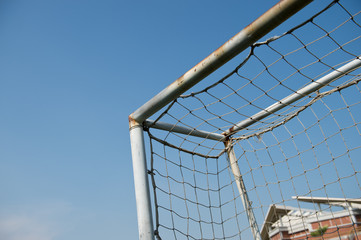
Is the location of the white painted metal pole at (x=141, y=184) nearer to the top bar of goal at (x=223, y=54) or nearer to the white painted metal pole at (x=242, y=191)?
the top bar of goal at (x=223, y=54)

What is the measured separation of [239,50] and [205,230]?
1.51 meters

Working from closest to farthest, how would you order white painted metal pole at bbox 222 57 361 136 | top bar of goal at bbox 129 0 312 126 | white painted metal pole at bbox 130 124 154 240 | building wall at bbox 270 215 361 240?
top bar of goal at bbox 129 0 312 126 < white painted metal pole at bbox 130 124 154 240 < white painted metal pole at bbox 222 57 361 136 < building wall at bbox 270 215 361 240

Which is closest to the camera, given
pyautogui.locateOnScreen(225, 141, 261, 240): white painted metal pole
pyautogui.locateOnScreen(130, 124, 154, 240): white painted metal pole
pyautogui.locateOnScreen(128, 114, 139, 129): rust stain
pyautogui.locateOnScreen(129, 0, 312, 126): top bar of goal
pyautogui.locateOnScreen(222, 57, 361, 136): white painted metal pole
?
pyautogui.locateOnScreen(129, 0, 312, 126): top bar of goal

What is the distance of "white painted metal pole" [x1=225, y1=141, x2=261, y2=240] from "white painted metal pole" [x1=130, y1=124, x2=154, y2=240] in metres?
1.07

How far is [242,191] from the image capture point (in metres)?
2.44

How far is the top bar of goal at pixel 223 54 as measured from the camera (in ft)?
4.05

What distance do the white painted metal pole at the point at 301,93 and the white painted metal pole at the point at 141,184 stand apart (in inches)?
41.1

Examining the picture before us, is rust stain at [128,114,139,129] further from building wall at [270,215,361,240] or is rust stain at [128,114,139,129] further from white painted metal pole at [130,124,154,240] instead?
building wall at [270,215,361,240]

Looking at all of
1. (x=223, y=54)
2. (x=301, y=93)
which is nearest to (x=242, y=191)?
(x=301, y=93)

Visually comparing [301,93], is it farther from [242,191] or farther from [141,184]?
[141,184]

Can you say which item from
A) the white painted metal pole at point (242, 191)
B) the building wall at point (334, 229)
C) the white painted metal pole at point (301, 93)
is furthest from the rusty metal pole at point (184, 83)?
the building wall at point (334, 229)

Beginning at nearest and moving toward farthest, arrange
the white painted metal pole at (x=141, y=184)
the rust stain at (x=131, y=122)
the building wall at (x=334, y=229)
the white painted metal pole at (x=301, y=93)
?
1. the white painted metal pole at (x=141, y=184)
2. the rust stain at (x=131, y=122)
3. the white painted metal pole at (x=301, y=93)
4. the building wall at (x=334, y=229)

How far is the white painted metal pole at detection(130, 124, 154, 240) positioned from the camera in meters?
1.59

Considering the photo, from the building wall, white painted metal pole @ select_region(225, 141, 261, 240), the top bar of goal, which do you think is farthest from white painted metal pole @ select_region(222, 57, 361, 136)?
the building wall
